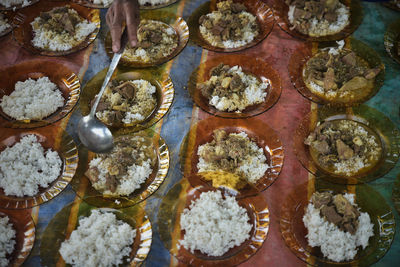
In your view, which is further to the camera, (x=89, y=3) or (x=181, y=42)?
(x=89, y=3)

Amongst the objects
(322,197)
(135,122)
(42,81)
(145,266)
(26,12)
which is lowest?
(145,266)

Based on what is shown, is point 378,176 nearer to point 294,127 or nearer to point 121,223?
point 294,127

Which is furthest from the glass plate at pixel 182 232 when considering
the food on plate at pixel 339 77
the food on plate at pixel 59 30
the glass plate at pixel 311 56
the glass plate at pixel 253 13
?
the food on plate at pixel 59 30

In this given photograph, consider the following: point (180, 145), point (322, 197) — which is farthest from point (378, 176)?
point (180, 145)

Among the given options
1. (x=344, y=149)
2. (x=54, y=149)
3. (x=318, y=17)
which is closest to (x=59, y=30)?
(x=54, y=149)

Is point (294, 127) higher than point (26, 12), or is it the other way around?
point (26, 12)

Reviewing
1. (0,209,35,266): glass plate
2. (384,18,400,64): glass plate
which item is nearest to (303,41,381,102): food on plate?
(384,18,400,64): glass plate
